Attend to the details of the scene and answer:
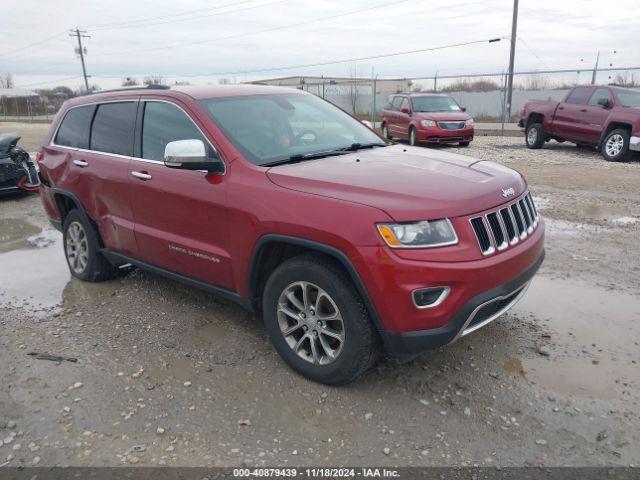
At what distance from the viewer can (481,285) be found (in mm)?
2914

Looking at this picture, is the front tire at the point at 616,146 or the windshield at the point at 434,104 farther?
the windshield at the point at 434,104

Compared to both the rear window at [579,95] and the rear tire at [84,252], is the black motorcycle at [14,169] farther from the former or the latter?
the rear window at [579,95]

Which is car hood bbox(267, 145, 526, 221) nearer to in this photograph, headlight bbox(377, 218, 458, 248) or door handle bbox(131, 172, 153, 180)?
headlight bbox(377, 218, 458, 248)

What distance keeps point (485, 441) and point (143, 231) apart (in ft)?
9.67

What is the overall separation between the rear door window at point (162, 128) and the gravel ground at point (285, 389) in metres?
1.37

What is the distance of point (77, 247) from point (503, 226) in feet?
13.5

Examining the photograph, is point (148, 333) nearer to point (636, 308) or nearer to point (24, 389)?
point (24, 389)

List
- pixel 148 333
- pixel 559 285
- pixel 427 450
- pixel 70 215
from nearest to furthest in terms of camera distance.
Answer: pixel 427 450, pixel 148 333, pixel 559 285, pixel 70 215

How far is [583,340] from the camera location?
3.84 m

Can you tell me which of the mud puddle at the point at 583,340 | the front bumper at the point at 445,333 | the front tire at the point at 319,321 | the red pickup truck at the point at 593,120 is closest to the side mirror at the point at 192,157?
the front tire at the point at 319,321

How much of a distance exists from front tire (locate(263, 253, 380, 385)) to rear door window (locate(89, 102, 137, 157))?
6.48 ft

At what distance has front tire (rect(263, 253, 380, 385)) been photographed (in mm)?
3041

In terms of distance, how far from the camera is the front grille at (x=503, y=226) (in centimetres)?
299

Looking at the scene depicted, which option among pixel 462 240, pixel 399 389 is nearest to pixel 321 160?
pixel 462 240
